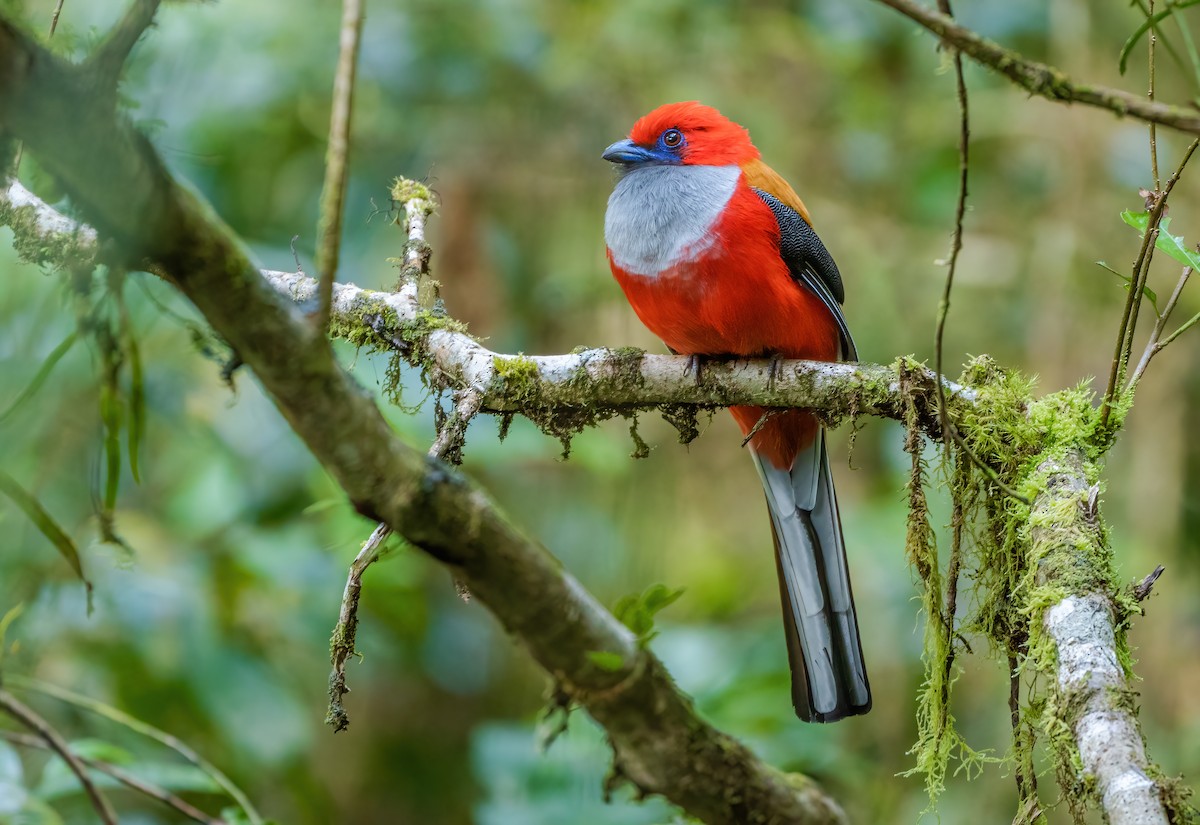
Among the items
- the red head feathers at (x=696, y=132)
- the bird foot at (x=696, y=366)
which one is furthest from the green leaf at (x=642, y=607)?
the red head feathers at (x=696, y=132)

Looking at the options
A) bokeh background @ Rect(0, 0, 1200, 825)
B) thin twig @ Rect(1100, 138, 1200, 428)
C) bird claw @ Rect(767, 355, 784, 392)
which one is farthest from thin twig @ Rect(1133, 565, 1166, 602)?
bokeh background @ Rect(0, 0, 1200, 825)

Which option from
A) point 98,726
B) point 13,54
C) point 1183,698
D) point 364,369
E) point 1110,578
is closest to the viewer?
point 13,54

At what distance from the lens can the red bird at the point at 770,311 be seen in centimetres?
304

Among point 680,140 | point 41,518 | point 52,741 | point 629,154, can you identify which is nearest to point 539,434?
point 629,154

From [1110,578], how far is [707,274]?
145 cm

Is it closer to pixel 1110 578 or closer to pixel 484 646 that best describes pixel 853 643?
pixel 1110 578

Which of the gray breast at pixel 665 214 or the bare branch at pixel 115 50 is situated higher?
the gray breast at pixel 665 214

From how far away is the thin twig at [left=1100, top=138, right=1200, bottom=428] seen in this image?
2.19 m

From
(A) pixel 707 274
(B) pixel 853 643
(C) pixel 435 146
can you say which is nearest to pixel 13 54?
(A) pixel 707 274

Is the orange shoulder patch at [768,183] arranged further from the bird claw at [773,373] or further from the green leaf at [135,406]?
the green leaf at [135,406]

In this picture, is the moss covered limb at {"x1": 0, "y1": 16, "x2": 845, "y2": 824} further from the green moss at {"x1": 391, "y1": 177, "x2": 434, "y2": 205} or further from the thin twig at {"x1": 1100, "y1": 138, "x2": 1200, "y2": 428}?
the green moss at {"x1": 391, "y1": 177, "x2": 434, "y2": 205}

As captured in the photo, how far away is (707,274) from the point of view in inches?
125

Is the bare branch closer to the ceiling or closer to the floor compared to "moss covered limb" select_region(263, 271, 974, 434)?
closer to the floor

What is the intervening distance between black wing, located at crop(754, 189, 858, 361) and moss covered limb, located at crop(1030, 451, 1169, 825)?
1145 mm
